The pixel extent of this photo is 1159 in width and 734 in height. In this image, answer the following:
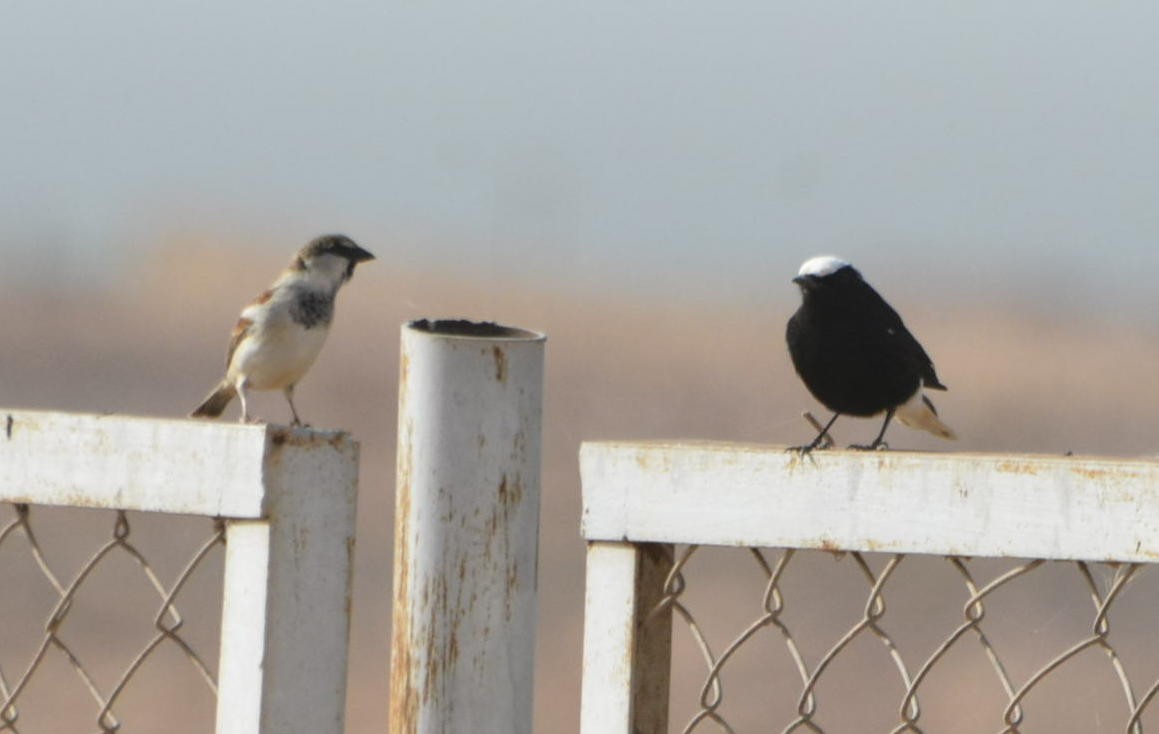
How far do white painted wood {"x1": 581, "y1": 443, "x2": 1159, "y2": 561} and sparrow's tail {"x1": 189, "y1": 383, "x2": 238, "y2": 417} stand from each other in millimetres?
4168

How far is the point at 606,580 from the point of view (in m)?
1.79

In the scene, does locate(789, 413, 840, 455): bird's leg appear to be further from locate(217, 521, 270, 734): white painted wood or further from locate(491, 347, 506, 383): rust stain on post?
locate(217, 521, 270, 734): white painted wood

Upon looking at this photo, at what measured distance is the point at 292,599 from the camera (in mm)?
1728

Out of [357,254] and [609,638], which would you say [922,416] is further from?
[609,638]

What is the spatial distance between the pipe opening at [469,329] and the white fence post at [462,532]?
32 mm

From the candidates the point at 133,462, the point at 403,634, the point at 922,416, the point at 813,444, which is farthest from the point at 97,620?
the point at 403,634

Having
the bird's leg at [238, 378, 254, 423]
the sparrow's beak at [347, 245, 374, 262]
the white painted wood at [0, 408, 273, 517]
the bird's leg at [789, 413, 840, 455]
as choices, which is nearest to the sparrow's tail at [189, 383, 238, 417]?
the bird's leg at [238, 378, 254, 423]

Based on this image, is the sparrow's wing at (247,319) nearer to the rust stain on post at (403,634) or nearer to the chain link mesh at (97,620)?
the chain link mesh at (97,620)

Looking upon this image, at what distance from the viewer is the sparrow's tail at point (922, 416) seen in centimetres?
493

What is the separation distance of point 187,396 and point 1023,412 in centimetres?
665

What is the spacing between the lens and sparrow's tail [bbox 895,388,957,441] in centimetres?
493

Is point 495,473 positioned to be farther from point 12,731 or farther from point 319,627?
point 12,731

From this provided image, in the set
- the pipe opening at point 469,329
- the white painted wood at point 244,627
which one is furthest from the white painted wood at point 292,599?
the pipe opening at point 469,329

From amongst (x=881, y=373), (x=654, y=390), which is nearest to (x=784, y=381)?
(x=654, y=390)
